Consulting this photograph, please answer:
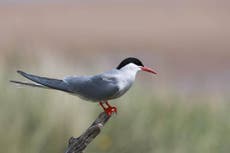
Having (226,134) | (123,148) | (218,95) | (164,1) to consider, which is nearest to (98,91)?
(123,148)

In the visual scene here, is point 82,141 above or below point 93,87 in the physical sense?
below

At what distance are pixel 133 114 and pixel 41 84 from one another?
4304mm

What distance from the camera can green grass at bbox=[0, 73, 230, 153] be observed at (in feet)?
29.1

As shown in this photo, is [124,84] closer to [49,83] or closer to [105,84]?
[105,84]

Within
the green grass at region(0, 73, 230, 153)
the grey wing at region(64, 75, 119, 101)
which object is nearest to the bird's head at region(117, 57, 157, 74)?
the grey wing at region(64, 75, 119, 101)

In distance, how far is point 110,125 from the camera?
940 centimetres

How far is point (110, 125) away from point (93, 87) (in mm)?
3663

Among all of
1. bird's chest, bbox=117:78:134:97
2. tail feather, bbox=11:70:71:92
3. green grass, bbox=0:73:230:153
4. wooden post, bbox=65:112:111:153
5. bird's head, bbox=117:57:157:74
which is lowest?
wooden post, bbox=65:112:111:153

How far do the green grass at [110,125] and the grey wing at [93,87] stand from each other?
9.74 ft

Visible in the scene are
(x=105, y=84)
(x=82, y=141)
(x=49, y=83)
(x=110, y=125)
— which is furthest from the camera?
(x=110, y=125)

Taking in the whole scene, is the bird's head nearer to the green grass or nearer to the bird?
the bird

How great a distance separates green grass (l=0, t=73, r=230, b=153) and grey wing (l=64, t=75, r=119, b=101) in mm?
2968

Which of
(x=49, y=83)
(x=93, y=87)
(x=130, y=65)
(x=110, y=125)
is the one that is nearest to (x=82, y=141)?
(x=49, y=83)

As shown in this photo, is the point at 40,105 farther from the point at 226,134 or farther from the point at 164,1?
the point at 164,1
